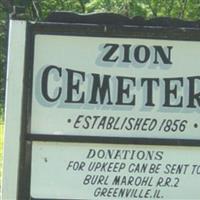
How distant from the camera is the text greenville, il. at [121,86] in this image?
12.3 feet

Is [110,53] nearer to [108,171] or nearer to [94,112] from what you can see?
[94,112]

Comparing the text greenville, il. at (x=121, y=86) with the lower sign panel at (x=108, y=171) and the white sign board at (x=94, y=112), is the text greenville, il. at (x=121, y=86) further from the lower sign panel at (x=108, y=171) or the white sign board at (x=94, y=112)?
the lower sign panel at (x=108, y=171)

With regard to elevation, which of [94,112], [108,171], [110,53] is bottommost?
[108,171]

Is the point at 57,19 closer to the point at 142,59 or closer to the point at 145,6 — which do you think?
the point at 142,59

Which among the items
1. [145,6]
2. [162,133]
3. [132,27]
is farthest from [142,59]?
[145,6]

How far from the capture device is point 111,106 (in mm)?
3787

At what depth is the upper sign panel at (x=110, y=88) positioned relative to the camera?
148 inches

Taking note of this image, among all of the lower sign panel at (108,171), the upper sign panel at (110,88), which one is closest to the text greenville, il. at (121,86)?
the upper sign panel at (110,88)

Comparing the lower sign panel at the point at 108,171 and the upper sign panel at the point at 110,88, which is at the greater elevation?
the upper sign panel at the point at 110,88

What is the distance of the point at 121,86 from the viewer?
377 centimetres

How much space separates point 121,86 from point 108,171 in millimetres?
467

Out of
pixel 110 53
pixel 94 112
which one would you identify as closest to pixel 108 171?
pixel 94 112

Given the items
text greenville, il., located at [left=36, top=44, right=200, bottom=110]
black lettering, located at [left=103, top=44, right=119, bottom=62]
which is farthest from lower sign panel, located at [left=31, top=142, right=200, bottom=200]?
black lettering, located at [left=103, top=44, right=119, bottom=62]

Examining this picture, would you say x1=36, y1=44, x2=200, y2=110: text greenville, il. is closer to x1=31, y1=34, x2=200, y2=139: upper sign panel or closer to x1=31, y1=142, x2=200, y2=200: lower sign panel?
x1=31, y1=34, x2=200, y2=139: upper sign panel
